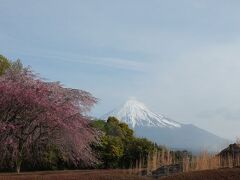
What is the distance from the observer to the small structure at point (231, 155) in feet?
79.2

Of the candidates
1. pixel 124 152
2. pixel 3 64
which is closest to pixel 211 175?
pixel 124 152

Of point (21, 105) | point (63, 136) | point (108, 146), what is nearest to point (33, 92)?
point (21, 105)

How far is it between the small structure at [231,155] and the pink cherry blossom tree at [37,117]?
672cm

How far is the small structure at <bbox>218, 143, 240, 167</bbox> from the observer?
24.1 meters

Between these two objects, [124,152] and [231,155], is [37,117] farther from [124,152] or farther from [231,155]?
[124,152]

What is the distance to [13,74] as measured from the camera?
83.5 ft

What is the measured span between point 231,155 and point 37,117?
10264 millimetres

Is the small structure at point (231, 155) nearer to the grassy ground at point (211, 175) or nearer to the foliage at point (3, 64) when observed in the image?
the grassy ground at point (211, 175)

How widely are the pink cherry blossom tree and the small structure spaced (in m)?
6.72

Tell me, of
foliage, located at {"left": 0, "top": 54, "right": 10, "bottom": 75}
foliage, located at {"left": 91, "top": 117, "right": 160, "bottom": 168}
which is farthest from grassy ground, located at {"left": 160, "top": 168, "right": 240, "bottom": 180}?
foliage, located at {"left": 0, "top": 54, "right": 10, "bottom": 75}

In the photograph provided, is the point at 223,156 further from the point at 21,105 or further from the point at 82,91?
the point at 21,105

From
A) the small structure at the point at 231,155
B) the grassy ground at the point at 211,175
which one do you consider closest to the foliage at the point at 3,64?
the small structure at the point at 231,155

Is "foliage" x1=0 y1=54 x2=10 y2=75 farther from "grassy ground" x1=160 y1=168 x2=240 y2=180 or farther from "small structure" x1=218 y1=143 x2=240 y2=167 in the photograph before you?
"grassy ground" x1=160 y1=168 x2=240 y2=180

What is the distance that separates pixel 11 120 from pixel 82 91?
13.1 ft
